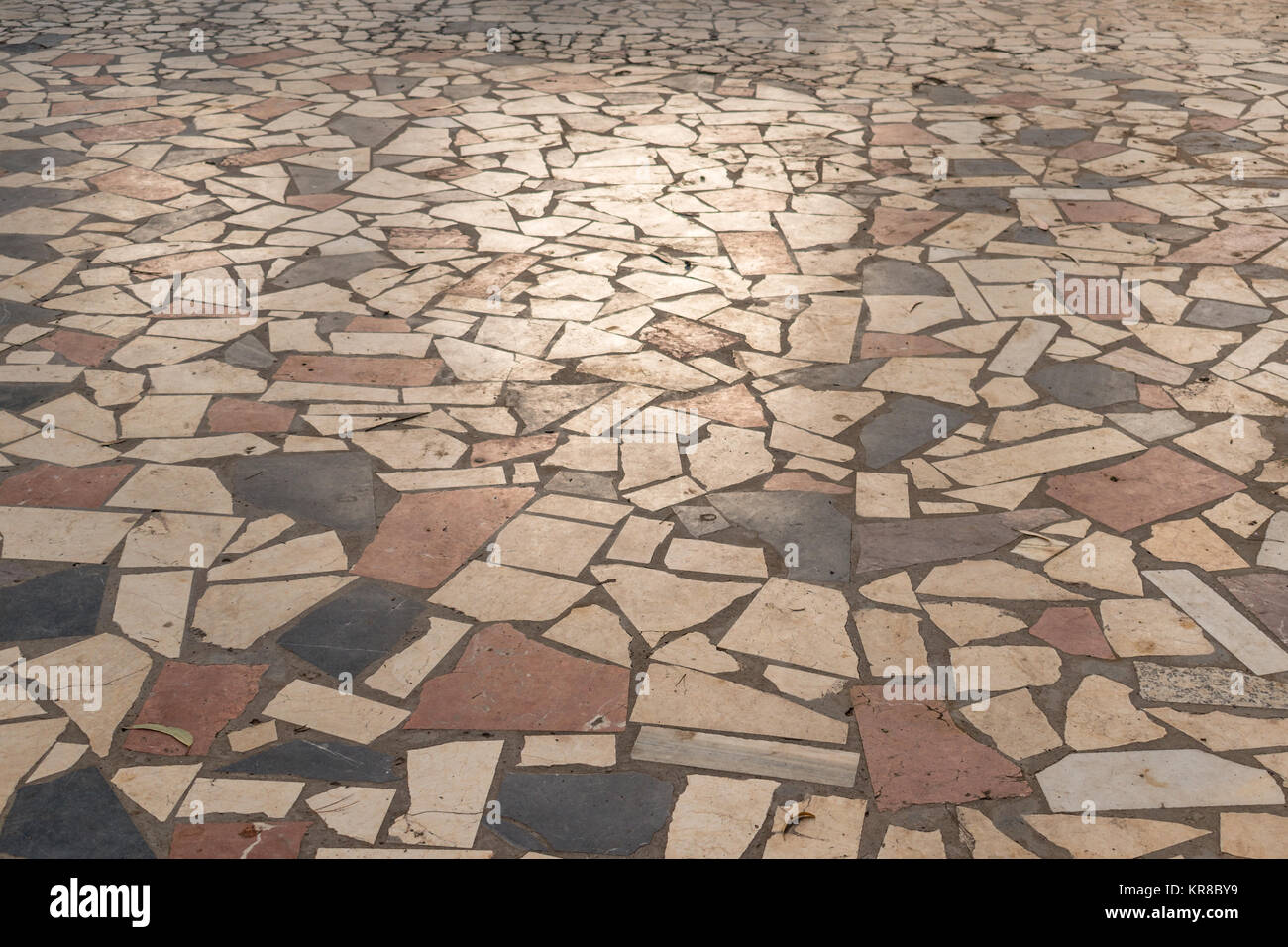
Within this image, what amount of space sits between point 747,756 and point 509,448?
5.84 ft

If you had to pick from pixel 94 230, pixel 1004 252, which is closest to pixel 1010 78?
pixel 1004 252

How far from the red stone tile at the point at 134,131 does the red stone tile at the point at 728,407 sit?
5065 mm

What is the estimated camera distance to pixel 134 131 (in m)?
7.95

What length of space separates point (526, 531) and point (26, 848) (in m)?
1.69

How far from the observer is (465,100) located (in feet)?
28.8

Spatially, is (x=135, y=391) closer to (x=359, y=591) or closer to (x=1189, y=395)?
(x=359, y=591)

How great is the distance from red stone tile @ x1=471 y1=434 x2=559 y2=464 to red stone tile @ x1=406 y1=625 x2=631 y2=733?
41.7 inches

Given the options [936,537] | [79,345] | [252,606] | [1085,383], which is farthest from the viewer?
[79,345]

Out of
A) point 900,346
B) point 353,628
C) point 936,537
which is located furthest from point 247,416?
point 900,346

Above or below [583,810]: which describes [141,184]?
above

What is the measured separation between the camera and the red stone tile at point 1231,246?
5.93 metres

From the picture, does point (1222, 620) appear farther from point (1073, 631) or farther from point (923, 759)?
point (923, 759)

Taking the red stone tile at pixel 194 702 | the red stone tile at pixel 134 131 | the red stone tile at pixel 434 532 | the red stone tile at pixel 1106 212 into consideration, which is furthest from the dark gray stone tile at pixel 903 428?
the red stone tile at pixel 134 131

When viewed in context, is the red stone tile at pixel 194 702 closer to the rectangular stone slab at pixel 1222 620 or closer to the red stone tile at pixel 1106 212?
the rectangular stone slab at pixel 1222 620
